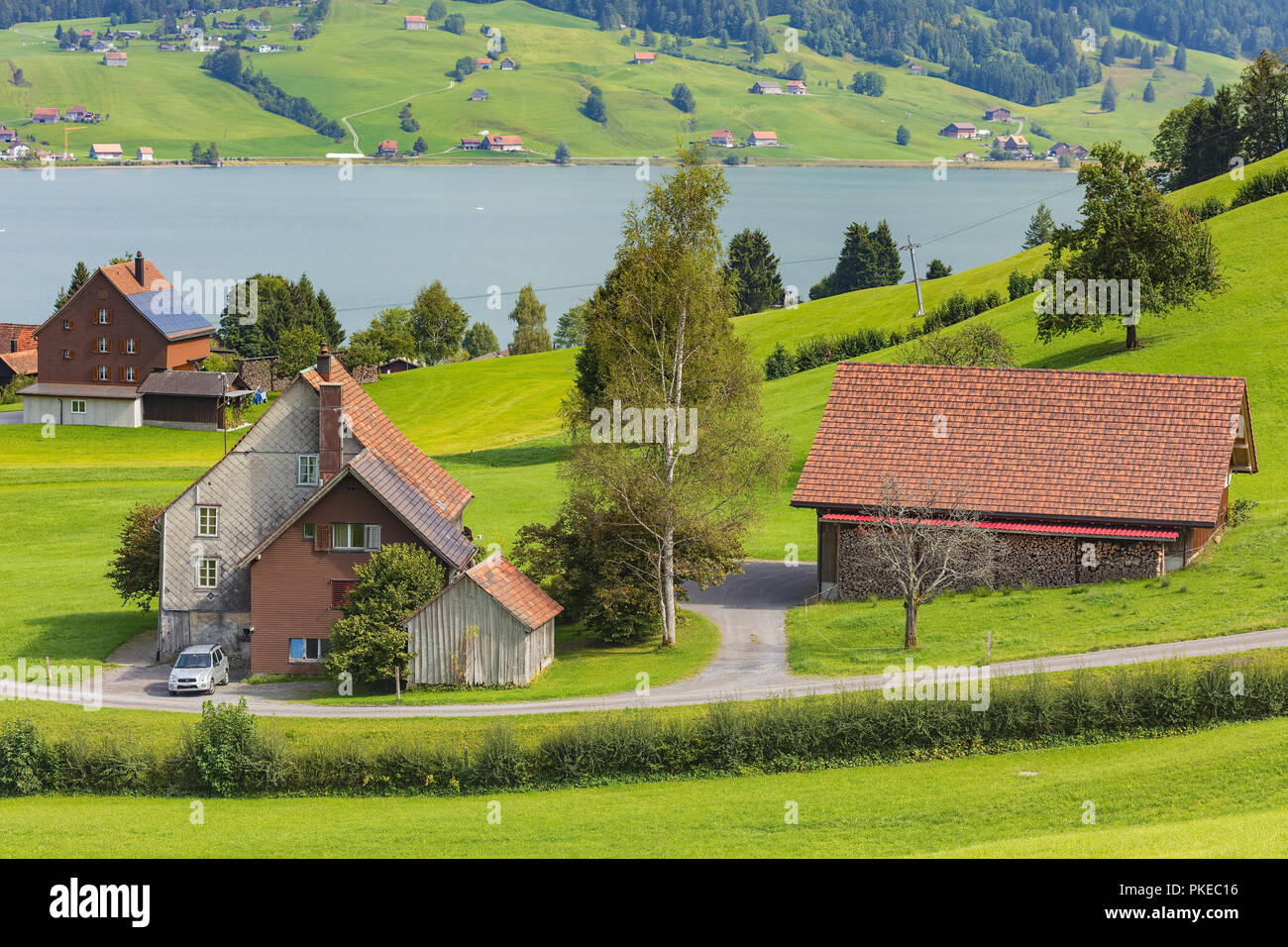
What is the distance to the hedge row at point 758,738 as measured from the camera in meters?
34.6

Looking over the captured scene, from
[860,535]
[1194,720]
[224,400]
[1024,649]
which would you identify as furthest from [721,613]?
[224,400]

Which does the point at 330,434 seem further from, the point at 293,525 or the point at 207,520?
the point at 207,520

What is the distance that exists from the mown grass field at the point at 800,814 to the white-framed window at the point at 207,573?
45.6ft

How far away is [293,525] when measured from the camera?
153ft

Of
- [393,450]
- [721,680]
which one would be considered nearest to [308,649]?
[393,450]

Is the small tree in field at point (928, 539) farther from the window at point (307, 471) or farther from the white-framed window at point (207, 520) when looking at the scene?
the white-framed window at point (207, 520)

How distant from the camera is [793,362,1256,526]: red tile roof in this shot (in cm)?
4838

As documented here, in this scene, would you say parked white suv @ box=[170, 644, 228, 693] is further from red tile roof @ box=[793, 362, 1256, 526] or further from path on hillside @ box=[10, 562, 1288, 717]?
red tile roof @ box=[793, 362, 1256, 526]

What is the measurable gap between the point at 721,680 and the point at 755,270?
113 meters

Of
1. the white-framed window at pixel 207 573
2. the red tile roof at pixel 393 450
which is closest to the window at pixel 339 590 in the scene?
the red tile roof at pixel 393 450

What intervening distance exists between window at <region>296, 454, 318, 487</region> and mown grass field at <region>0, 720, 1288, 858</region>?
1530 centimetres

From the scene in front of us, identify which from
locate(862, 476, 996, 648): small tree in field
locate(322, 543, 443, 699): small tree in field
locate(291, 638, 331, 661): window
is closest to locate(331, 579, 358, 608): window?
locate(322, 543, 443, 699): small tree in field

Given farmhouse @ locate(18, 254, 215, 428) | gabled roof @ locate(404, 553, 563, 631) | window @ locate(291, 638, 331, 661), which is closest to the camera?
gabled roof @ locate(404, 553, 563, 631)
